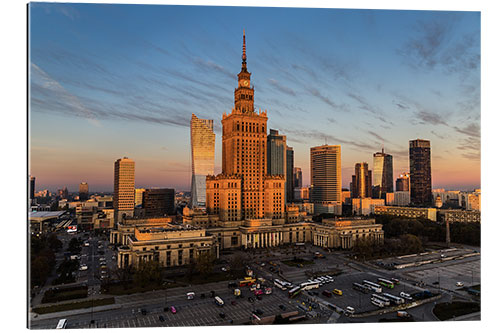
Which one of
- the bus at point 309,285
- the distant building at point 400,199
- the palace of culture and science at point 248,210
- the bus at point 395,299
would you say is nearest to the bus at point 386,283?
the bus at point 395,299

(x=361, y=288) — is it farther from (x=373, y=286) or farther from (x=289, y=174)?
(x=289, y=174)

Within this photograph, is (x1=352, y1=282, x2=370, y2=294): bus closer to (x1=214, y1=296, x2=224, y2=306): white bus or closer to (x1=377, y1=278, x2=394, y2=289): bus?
(x1=377, y1=278, x2=394, y2=289): bus

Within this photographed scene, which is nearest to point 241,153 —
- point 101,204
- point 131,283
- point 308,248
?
point 308,248

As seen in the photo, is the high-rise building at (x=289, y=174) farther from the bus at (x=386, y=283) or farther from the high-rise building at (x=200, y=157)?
the bus at (x=386, y=283)

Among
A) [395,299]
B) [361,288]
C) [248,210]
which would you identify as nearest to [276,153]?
[248,210]

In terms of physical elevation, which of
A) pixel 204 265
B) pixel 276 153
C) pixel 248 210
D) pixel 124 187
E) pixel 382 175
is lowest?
pixel 204 265

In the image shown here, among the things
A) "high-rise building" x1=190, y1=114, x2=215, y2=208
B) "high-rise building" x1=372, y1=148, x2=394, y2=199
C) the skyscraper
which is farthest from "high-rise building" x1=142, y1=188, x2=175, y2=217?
"high-rise building" x1=372, y1=148, x2=394, y2=199
